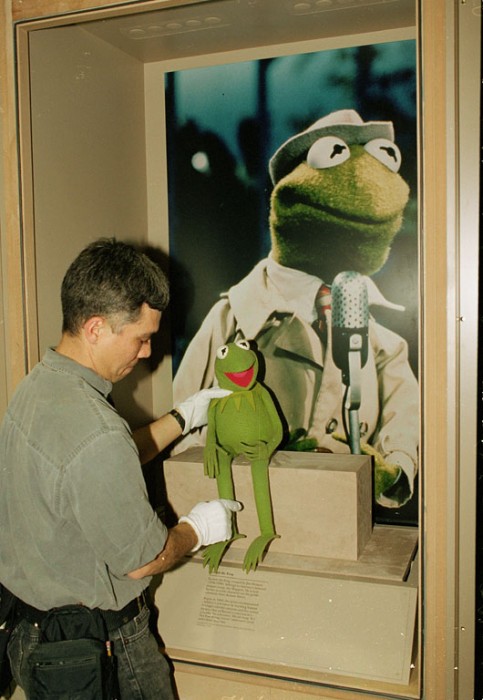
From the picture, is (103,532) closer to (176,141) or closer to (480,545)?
(480,545)

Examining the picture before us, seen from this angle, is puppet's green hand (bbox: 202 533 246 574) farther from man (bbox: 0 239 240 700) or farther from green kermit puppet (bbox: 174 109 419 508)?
green kermit puppet (bbox: 174 109 419 508)

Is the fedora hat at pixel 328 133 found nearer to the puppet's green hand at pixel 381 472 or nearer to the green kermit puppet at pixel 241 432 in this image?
the green kermit puppet at pixel 241 432

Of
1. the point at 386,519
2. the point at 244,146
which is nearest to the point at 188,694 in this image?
the point at 386,519

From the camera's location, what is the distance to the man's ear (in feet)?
4.23

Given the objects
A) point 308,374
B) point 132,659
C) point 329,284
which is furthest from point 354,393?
point 132,659

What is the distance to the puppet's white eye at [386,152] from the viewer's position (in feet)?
6.07

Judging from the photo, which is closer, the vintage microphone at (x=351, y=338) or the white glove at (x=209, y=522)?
the white glove at (x=209, y=522)

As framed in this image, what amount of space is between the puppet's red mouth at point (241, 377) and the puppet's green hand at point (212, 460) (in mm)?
176

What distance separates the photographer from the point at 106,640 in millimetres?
1259

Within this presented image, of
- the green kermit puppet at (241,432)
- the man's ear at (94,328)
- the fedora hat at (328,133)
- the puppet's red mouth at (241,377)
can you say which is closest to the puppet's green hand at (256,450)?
the green kermit puppet at (241,432)

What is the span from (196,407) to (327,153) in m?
0.82

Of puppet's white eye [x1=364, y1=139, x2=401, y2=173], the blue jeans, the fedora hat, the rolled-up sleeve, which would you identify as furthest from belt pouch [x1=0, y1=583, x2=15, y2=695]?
puppet's white eye [x1=364, y1=139, x2=401, y2=173]

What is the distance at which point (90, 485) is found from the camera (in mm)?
1136

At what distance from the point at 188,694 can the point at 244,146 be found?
A: 151 centimetres
